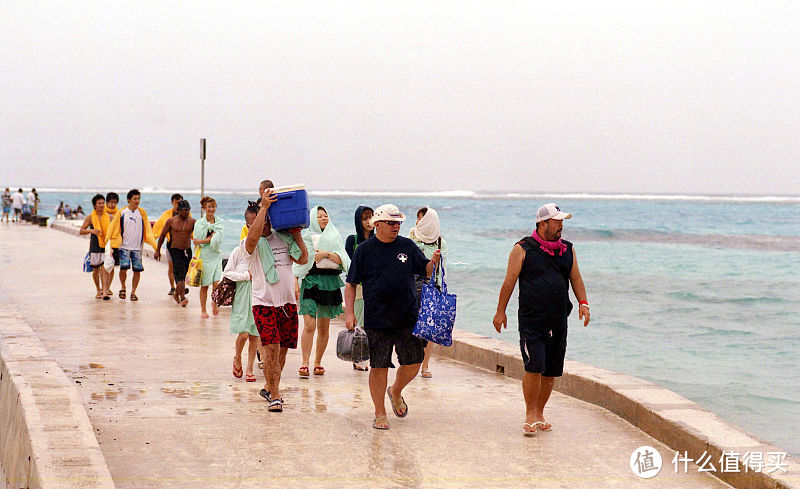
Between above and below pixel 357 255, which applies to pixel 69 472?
below

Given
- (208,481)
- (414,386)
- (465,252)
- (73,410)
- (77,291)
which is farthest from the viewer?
(465,252)

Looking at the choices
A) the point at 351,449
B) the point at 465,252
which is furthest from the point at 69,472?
the point at 465,252

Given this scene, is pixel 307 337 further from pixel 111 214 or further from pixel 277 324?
pixel 111 214

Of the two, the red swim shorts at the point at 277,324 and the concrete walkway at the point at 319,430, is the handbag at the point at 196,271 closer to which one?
the concrete walkway at the point at 319,430

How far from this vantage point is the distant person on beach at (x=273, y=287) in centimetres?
769

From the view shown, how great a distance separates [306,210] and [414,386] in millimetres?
2128

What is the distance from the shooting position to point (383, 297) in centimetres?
706

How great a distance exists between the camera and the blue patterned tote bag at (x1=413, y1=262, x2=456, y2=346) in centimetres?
700

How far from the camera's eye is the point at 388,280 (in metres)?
7.04

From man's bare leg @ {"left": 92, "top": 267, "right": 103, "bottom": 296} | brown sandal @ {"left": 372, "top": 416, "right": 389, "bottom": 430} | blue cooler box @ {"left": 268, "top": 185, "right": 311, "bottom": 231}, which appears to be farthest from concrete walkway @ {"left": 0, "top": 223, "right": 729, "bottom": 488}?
man's bare leg @ {"left": 92, "top": 267, "right": 103, "bottom": 296}

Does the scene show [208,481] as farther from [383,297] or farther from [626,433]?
[626,433]

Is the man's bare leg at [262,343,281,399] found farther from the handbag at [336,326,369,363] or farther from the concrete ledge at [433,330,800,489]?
the concrete ledge at [433,330,800,489]

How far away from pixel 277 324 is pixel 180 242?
6976 mm

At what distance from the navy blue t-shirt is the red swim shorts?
2.96 feet
